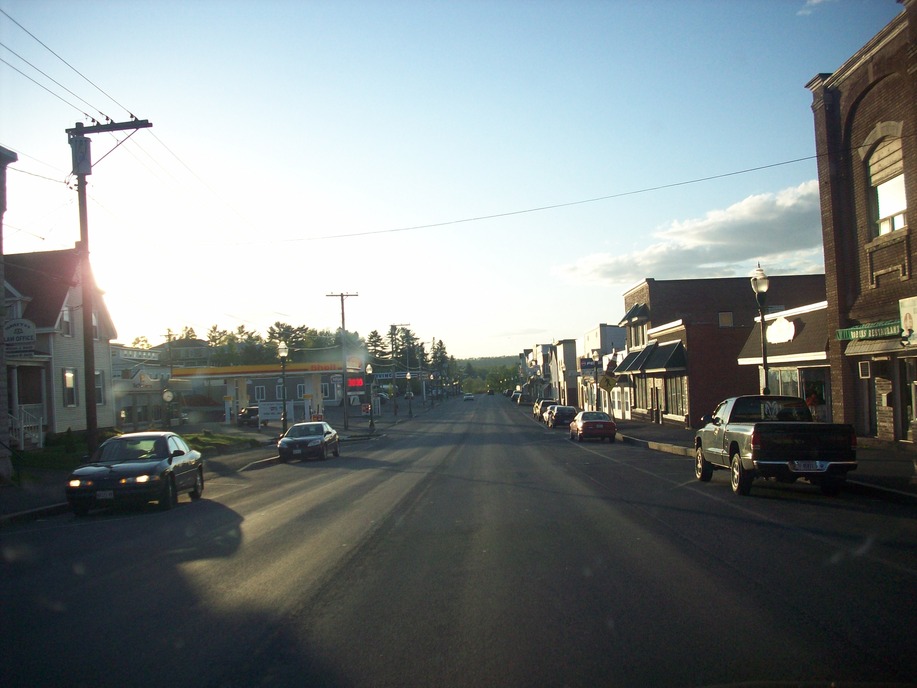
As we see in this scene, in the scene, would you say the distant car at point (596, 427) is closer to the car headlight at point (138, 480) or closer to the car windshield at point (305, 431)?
the car windshield at point (305, 431)

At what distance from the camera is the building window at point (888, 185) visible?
20.0m

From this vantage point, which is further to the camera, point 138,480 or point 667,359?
point 667,359

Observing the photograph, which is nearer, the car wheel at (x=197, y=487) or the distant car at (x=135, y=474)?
the distant car at (x=135, y=474)

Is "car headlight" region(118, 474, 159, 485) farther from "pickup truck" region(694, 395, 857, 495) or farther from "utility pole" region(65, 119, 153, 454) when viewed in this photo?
"pickup truck" region(694, 395, 857, 495)

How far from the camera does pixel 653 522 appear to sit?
11781 mm

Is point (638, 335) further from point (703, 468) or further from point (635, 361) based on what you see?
point (703, 468)

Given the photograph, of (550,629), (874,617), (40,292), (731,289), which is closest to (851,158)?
(874,617)

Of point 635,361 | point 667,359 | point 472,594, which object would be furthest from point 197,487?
point 635,361

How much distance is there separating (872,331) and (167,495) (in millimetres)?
17910

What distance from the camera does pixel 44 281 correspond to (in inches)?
1352

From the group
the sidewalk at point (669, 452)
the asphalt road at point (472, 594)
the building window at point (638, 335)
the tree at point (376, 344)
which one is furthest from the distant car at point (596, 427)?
the tree at point (376, 344)

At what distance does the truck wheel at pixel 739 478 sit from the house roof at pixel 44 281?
2726cm

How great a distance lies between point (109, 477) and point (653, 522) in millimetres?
9999

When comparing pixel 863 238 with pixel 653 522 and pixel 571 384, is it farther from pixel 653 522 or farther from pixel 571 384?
pixel 571 384
